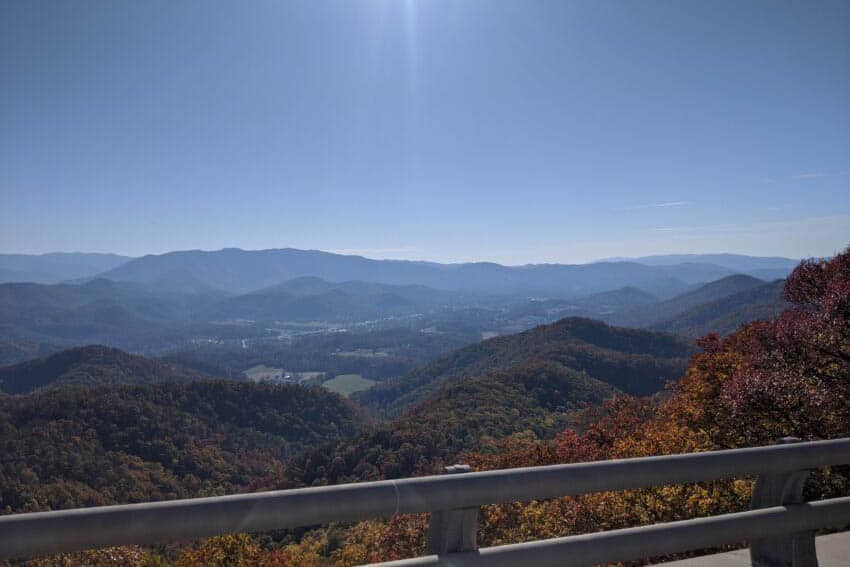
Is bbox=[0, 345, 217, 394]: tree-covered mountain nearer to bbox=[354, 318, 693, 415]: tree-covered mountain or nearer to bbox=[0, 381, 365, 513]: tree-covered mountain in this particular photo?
bbox=[0, 381, 365, 513]: tree-covered mountain

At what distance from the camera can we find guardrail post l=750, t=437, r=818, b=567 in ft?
11.3

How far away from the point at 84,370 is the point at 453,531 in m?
175

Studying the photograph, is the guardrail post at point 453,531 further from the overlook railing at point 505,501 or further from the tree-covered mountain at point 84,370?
the tree-covered mountain at point 84,370

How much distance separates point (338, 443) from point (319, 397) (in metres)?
52.4

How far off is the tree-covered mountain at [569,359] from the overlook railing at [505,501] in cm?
9602

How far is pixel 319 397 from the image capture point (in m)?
113

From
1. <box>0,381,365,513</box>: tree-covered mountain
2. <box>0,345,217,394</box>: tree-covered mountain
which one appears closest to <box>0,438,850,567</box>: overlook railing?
<box>0,381,365,513</box>: tree-covered mountain

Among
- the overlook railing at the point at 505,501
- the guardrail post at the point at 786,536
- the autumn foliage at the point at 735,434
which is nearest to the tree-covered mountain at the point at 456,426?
the autumn foliage at the point at 735,434

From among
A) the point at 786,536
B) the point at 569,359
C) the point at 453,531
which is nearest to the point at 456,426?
the point at 569,359

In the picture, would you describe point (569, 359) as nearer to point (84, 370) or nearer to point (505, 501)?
point (505, 501)

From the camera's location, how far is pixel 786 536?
3449mm

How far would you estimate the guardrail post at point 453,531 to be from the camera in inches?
108

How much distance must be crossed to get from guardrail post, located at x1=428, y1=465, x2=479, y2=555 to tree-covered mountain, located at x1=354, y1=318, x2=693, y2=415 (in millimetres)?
97158

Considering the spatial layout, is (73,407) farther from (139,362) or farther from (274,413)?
(139,362)
